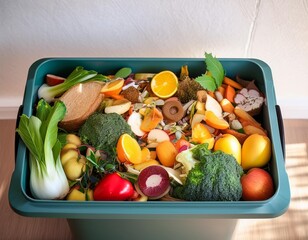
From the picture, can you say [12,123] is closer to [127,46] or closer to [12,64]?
[12,64]

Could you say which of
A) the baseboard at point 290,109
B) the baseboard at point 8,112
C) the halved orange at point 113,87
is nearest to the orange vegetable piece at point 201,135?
the halved orange at point 113,87

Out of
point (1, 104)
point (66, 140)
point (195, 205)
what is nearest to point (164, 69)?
point (66, 140)

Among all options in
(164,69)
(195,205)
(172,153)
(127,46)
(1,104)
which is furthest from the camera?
(1,104)

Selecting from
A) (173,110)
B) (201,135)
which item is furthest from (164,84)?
(201,135)

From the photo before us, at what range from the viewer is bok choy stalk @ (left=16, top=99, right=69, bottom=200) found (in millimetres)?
1005

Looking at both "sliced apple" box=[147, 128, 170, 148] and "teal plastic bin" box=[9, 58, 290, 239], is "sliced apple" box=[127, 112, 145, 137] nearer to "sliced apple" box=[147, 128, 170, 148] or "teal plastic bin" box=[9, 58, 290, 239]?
"sliced apple" box=[147, 128, 170, 148]

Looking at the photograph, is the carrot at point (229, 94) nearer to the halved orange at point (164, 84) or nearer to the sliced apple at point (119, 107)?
the halved orange at point (164, 84)

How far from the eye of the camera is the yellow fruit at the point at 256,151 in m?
1.06

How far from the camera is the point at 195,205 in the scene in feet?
3.11

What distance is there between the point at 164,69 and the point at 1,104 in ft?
1.96

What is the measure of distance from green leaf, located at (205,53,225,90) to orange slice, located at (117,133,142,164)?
0.26 metres

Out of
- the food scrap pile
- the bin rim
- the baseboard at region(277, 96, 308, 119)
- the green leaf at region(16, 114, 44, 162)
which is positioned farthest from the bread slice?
the baseboard at region(277, 96, 308, 119)

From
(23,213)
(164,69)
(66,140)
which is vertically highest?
(164,69)

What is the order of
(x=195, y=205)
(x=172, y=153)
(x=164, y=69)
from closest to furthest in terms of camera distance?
(x=195, y=205)
(x=172, y=153)
(x=164, y=69)
